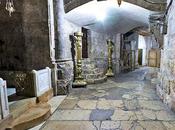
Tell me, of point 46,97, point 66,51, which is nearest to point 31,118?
point 46,97

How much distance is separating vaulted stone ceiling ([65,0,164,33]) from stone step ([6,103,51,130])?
11.4ft

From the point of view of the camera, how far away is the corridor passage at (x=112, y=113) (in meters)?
3.26

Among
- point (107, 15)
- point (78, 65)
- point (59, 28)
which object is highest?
point (107, 15)

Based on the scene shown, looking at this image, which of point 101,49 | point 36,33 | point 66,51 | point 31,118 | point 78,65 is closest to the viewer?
point 31,118

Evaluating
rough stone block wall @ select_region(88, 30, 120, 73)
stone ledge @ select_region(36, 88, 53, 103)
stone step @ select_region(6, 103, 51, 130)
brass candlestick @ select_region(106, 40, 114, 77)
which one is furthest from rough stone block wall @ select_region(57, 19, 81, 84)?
brass candlestick @ select_region(106, 40, 114, 77)

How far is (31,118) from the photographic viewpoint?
332 centimetres

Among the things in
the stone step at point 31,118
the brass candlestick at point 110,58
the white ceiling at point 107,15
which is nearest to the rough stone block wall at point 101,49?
the brass candlestick at point 110,58

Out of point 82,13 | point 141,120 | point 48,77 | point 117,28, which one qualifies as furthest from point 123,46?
point 141,120

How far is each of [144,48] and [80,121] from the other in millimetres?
14030

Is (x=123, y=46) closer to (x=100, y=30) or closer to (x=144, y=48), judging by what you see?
(x=100, y=30)

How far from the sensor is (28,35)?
17.1ft

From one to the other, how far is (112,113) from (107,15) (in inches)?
166

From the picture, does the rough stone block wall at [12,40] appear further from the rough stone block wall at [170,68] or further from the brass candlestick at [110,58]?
the brass candlestick at [110,58]

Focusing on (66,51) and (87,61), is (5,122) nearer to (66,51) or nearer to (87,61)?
(66,51)
